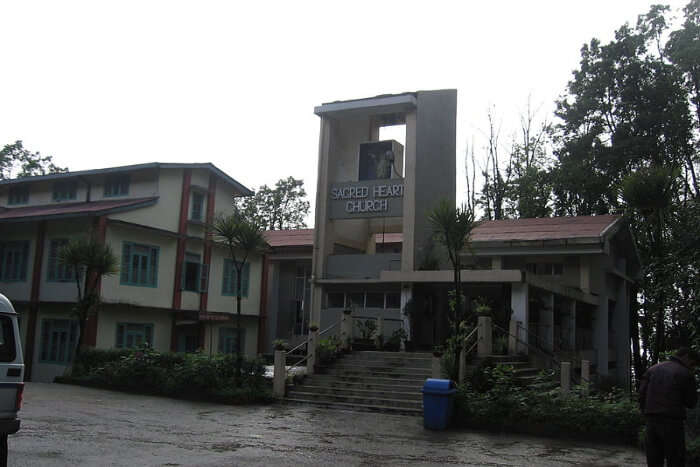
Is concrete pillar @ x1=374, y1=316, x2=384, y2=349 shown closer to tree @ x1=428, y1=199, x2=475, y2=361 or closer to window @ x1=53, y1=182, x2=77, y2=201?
tree @ x1=428, y1=199, x2=475, y2=361

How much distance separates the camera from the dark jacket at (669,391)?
7660 mm

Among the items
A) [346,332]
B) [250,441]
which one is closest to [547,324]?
[346,332]

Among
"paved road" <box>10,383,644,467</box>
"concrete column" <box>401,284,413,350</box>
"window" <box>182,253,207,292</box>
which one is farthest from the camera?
"window" <box>182,253,207,292</box>

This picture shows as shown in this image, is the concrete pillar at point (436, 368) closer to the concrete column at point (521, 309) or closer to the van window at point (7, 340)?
the concrete column at point (521, 309)

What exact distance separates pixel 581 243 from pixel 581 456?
43.0 ft

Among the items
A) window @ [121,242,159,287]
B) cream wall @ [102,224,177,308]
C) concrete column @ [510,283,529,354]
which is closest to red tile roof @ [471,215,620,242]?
concrete column @ [510,283,529,354]

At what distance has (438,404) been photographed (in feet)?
43.8

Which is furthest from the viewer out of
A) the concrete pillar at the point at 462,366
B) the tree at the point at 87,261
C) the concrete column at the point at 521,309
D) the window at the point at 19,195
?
the window at the point at 19,195

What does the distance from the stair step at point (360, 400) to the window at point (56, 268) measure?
34.1 feet

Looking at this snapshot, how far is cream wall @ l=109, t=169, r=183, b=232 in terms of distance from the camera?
24438mm

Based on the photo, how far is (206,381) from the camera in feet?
55.2

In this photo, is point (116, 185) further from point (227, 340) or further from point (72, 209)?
point (227, 340)

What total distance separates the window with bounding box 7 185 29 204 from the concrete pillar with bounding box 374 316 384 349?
1650 cm

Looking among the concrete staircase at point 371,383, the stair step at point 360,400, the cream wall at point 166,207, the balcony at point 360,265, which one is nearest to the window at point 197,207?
the cream wall at point 166,207
